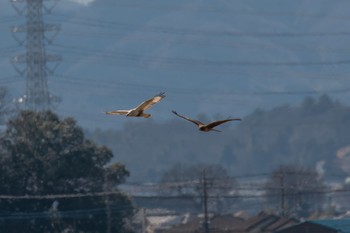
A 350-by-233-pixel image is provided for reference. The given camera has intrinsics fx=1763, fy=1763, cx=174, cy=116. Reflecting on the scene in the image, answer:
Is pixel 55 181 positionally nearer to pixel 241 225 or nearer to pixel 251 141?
pixel 241 225

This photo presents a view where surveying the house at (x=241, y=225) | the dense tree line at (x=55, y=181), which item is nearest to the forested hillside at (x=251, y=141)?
the house at (x=241, y=225)

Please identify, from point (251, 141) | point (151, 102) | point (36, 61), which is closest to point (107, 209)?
point (36, 61)

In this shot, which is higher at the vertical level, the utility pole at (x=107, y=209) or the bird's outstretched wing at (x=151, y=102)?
the utility pole at (x=107, y=209)

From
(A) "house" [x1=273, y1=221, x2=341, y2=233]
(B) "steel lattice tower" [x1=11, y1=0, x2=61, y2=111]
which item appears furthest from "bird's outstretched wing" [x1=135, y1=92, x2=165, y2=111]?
(B) "steel lattice tower" [x1=11, y1=0, x2=61, y2=111]

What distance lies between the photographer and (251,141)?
185 metres

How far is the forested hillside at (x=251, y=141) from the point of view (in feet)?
563

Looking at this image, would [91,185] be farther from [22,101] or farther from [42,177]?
[22,101]

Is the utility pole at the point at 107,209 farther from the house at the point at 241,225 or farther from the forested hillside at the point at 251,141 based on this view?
the forested hillside at the point at 251,141

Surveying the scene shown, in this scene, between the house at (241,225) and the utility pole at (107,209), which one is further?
the house at (241,225)

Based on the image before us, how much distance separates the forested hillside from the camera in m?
172

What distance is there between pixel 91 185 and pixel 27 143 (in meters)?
2.92

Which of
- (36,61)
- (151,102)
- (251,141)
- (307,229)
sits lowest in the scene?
(151,102)

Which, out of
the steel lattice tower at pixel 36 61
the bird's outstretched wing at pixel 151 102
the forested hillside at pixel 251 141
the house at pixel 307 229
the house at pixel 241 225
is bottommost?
the bird's outstretched wing at pixel 151 102

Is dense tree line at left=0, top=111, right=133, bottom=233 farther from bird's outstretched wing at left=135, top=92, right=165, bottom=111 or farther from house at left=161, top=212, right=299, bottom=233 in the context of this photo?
bird's outstretched wing at left=135, top=92, right=165, bottom=111
